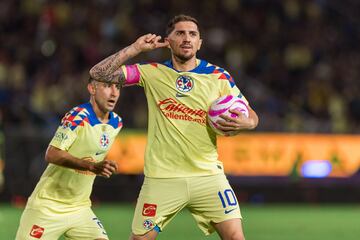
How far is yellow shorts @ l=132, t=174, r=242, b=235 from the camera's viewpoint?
23.7 feet

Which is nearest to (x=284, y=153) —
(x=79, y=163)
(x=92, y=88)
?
(x=92, y=88)

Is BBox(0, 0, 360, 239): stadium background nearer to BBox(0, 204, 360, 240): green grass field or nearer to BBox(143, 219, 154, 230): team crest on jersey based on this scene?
BBox(0, 204, 360, 240): green grass field

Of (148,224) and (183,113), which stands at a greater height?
(183,113)

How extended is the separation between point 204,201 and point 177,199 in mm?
228

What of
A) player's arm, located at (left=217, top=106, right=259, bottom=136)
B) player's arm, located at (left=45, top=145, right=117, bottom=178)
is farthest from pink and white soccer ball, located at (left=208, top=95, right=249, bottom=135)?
player's arm, located at (left=45, top=145, right=117, bottom=178)

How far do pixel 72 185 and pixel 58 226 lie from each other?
37 centimetres

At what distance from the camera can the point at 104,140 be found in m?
7.64

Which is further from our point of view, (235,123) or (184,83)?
(184,83)

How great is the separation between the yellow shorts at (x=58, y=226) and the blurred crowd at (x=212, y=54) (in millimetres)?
9104

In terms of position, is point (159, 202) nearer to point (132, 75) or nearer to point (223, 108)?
point (223, 108)

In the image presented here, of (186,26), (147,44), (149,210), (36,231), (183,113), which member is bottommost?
(36,231)

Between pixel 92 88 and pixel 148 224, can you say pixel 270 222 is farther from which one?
pixel 148 224

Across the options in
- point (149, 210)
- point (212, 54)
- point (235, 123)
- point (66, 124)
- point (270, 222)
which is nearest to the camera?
point (235, 123)

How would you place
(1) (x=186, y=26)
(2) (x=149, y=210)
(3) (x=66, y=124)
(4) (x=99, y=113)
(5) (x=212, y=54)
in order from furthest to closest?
1. (5) (x=212, y=54)
2. (4) (x=99, y=113)
3. (3) (x=66, y=124)
4. (1) (x=186, y=26)
5. (2) (x=149, y=210)
